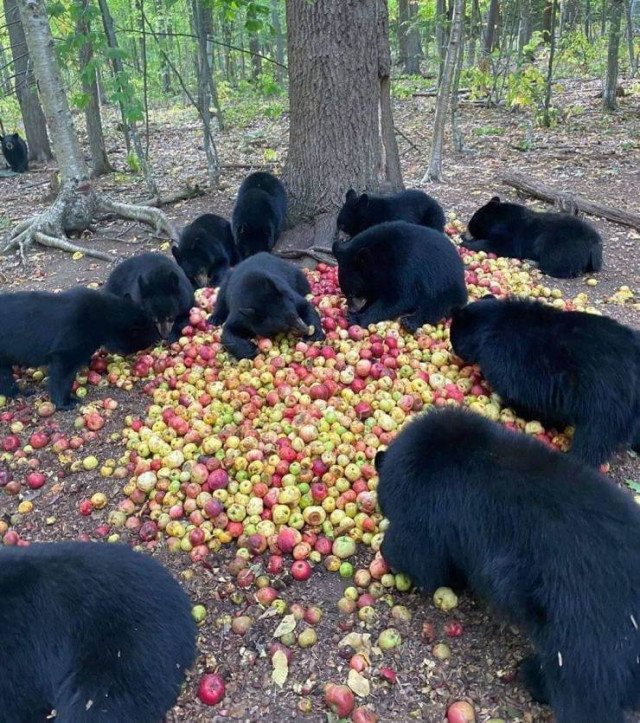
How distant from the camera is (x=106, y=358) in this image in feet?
18.2

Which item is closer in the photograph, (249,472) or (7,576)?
(7,576)

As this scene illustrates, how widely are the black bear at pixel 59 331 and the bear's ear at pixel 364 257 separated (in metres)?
2.00

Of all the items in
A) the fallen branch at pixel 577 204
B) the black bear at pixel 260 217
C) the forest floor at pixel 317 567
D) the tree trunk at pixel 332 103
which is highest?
the tree trunk at pixel 332 103

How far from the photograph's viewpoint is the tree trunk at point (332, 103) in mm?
6684

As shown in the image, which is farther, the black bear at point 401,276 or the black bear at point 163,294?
the black bear at point 163,294

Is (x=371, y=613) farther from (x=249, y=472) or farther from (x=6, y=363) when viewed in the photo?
(x=6, y=363)

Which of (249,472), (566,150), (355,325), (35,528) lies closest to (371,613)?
(249,472)

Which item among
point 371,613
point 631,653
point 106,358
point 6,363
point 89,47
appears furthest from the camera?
point 89,47

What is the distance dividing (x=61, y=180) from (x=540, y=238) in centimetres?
644

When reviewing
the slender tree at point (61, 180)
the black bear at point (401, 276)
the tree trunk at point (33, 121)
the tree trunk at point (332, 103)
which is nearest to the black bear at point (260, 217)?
the tree trunk at point (332, 103)

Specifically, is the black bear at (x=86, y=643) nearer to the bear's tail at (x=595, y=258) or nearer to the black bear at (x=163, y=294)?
the black bear at (x=163, y=294)

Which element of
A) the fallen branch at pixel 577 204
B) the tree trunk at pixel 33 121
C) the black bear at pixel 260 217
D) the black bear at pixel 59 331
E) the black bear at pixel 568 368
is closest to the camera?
the black bear at pixel 568 368

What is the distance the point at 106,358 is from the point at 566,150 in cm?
1063

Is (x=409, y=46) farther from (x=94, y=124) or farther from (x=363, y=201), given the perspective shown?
(x=363, y=201)
